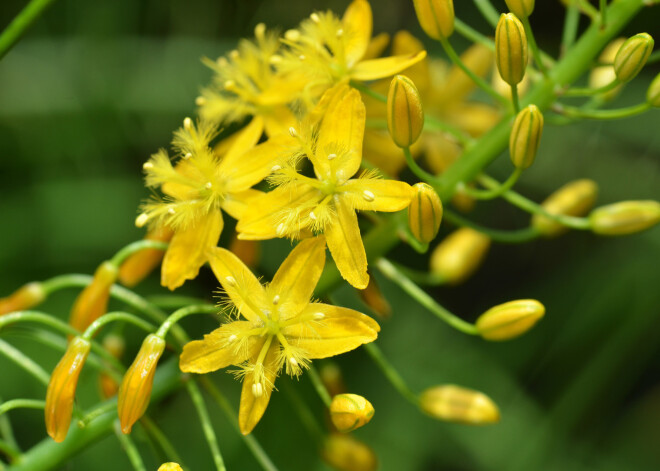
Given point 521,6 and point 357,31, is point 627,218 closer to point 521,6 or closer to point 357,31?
point 521,6

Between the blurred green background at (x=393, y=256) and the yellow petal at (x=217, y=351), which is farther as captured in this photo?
the blurred green background at (x=393, y=256)

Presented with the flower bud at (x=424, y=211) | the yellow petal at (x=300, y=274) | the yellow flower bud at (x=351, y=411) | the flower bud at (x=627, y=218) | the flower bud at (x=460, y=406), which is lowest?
the flower bud at (x=460, y=406)

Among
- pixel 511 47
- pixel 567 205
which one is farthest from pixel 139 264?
pixel 567 205

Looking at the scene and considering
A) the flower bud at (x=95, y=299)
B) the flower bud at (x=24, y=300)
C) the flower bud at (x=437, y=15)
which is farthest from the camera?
the flower bud at (x=24, y=300)

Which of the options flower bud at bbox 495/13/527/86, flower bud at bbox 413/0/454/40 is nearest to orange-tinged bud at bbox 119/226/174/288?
flower bud at bbox 413/0/454/40

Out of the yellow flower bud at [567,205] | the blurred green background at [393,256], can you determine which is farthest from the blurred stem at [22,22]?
the blurred green background at [393,256]

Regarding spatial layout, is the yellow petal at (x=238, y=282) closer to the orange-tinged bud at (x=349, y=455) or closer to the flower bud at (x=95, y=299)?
the flower bud at (x=95, y=299)

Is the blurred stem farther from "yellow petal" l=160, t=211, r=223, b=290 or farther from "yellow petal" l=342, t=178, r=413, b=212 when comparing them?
"yellow petal" l=342, t=178, r=413, b=212
